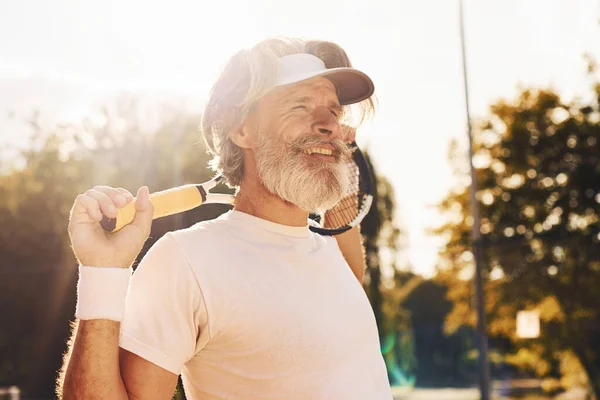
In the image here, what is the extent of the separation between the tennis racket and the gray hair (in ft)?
0.28

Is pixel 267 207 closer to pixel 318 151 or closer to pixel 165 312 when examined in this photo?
pixel 318 151

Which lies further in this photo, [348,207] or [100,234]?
Answer: [348,207]

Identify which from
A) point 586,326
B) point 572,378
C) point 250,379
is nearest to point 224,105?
point 250,379

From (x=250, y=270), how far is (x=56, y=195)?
2150 centimetres

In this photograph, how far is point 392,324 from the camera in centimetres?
2117

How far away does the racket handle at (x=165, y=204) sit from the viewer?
1883 millimetres

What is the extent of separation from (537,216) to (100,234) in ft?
63.9

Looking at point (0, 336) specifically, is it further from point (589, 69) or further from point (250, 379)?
point (250, 379)

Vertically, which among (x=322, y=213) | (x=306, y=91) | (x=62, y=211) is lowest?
(x=62, y=211)

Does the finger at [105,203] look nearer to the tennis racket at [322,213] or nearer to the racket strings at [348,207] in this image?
the tennis racket at [322,213]

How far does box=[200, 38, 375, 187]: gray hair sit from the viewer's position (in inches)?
90.4

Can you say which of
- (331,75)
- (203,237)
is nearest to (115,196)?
(203,237)

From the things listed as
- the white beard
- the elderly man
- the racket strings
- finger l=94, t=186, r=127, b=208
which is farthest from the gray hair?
finger l=94, t=186, r=127, b=208

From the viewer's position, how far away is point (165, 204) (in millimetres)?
2232
